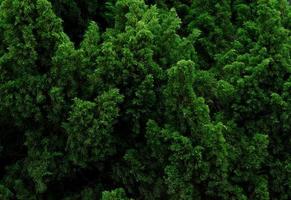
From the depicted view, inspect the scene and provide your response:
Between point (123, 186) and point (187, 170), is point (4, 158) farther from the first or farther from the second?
point (187, 170)

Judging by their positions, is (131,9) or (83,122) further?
(131,9)

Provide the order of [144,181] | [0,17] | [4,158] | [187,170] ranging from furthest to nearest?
[4,158] < [0,17] < [144,181] < [187,170]

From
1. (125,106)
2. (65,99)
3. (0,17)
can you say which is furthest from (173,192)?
(0,17)

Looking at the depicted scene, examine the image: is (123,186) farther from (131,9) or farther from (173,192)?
(131,9)

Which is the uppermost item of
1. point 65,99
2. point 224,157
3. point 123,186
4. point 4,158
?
point 224,157

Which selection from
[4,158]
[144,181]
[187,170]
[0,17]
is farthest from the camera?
[4,158]

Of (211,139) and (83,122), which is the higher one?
(211,139)

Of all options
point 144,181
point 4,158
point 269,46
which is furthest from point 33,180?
point 269,46
